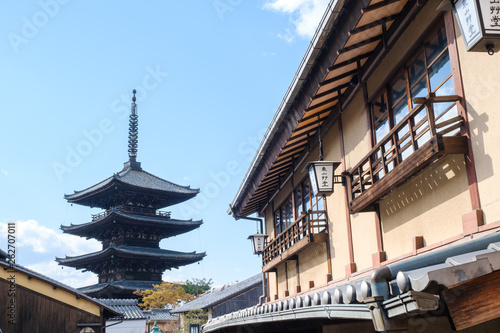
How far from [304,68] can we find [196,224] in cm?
4095

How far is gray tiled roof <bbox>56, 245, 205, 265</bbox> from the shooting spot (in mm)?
42678

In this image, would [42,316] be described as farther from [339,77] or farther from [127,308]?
[339,77]

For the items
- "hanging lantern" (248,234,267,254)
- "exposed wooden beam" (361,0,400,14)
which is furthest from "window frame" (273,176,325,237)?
"exposed wooden beam" (361,0,400,14)

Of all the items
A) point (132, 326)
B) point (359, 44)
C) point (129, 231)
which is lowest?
point (132, 326)

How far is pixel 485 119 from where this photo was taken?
562 cm

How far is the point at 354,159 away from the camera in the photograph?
9.33 m

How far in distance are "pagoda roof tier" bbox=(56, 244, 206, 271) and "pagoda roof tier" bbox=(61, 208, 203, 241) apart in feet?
6.63

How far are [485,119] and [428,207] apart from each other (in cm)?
160

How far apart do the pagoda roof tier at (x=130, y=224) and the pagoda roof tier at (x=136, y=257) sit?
202 cm

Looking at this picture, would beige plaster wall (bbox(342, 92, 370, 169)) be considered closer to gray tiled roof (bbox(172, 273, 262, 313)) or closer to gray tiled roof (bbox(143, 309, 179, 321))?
gray tiled roof (bbox(172, 273, 262, 313))

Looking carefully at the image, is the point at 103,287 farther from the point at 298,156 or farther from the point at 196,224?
the point at 298,156

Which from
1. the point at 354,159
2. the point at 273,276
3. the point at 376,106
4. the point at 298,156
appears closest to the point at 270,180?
the point at 298,156

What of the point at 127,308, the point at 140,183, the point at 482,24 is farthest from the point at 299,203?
the point at 140,183

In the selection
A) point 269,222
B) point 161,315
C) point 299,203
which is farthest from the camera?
point 161,315
